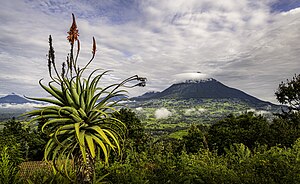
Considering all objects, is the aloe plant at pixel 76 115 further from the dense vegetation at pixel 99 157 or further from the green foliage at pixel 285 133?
the green foliage at pixel 285 133

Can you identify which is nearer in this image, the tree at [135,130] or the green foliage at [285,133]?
the green foliage at [285,133]

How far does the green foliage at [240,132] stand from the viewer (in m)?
30.5

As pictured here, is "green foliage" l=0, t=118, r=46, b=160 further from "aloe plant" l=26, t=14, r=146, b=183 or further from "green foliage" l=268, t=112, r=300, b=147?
"green foliage" l=268, t=112, r=300, b=147

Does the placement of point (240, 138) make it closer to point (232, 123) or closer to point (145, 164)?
point (232, 123)

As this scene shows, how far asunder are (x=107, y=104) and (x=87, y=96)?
1.13 feet

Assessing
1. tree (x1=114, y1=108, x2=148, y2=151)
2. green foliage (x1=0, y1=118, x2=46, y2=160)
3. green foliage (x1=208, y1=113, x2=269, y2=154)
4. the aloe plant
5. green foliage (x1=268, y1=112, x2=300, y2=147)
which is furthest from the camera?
green foliage (x1=208, y1=113, x2=269, y2=154)

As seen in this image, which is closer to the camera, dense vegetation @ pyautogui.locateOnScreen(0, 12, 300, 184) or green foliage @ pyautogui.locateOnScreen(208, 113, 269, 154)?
dense vegetation @ pyautogui.locateOnScreen(0, 12, 300, 184)

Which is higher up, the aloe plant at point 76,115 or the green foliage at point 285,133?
the aloe plant at point 76,115

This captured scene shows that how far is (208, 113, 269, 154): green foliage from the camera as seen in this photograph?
30.5 meters

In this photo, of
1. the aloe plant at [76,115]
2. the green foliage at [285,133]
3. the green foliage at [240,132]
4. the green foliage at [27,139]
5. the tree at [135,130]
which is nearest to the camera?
the aloe plant at [76,115]

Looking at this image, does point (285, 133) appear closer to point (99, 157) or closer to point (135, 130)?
point (135, 130)

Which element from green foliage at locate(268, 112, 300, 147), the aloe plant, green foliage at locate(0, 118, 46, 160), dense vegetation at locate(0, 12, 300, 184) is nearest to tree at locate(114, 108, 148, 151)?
green foliage at locate(0, 118, 46, 160)

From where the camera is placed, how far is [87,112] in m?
3.72

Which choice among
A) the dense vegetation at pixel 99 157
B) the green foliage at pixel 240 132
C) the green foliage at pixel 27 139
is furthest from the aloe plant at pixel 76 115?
the green foliage at pixel 240 132
